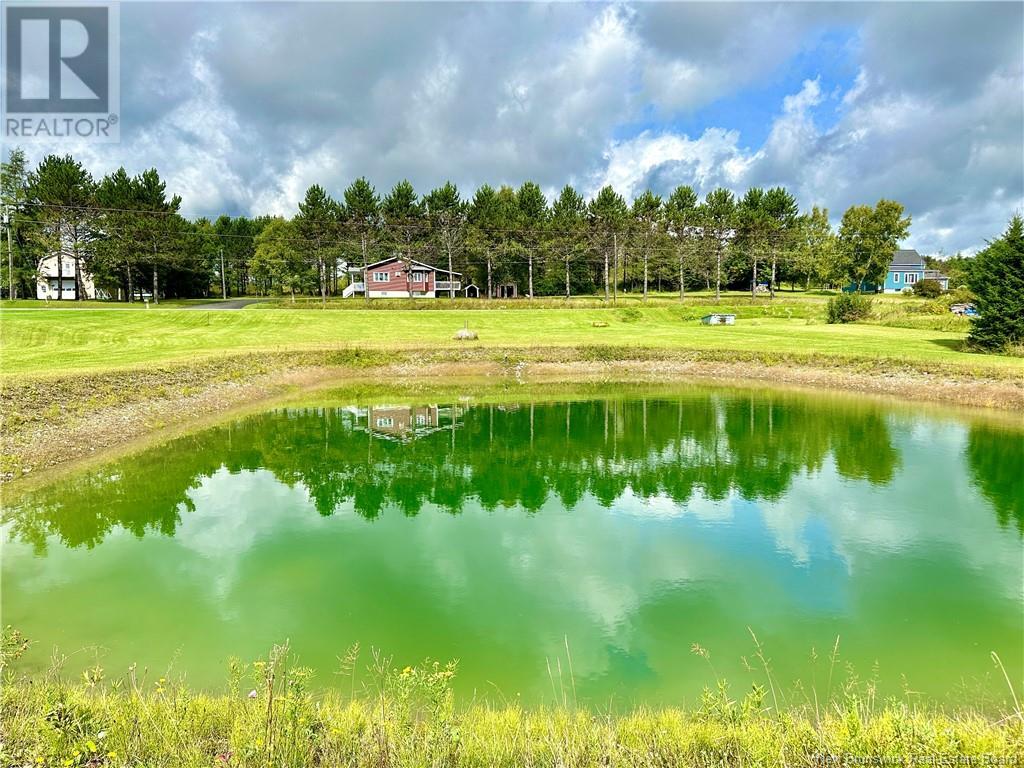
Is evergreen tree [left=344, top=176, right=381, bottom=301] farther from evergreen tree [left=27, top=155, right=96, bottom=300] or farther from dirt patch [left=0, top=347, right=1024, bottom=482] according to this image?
dirt patch [left=0, top=347, right=1024, bottom=482]

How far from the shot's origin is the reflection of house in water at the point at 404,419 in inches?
1003

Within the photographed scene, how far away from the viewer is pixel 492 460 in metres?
21.2

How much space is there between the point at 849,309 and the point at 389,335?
42.9m

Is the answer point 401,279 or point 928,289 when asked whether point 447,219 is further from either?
point 928,289

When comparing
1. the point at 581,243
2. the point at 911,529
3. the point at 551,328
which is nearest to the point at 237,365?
the point at 551,328

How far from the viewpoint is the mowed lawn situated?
34875mm

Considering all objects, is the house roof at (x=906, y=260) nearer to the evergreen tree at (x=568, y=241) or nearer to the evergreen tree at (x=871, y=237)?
the evergreen tree at (x=871, y=237)

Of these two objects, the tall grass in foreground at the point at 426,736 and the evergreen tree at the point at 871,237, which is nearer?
the tall grass in foreground at the point at 426,736

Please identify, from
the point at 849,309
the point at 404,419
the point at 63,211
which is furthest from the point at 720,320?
the point at 63,211

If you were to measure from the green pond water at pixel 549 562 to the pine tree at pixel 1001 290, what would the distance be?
1585 centimetres

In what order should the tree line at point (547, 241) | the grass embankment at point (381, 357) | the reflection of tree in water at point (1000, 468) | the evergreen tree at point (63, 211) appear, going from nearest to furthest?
the reflection of tree in water at point (1000, 468) → the grass embankment at point (381, 357) → the evergreen tree at point (63, 211) → the tree line at point (547, 241)

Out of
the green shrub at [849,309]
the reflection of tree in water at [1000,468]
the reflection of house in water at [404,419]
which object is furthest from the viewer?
the green shrub at [849,309]

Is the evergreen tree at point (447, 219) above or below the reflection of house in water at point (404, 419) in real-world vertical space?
above

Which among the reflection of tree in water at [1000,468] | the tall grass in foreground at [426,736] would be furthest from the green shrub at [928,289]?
the tall grass in foreground at [426,736]
